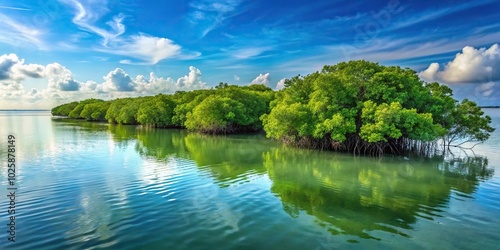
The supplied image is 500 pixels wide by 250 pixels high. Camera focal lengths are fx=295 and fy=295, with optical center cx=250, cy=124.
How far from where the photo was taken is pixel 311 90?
2923 centimetres

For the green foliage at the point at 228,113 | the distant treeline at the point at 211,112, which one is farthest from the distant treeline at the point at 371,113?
the distant treeline at the point at 211,112

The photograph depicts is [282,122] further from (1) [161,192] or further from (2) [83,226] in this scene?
(2) [83,226]

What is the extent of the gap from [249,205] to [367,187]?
19.6 ft

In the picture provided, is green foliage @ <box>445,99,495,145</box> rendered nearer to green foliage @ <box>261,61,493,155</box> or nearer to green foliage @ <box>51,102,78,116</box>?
green foliage @ <box>261,61,493,155</box>

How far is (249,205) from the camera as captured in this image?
33.5 feet

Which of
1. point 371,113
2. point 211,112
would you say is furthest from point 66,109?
point 371,113

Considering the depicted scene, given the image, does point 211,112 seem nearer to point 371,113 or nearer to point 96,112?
point 371,113

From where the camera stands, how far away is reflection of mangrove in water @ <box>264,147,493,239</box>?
9.12m

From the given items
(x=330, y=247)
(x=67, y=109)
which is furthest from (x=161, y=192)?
(x=67, y=109)

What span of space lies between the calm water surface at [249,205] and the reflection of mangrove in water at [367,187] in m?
0.06

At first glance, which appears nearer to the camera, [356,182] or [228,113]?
[356,182]

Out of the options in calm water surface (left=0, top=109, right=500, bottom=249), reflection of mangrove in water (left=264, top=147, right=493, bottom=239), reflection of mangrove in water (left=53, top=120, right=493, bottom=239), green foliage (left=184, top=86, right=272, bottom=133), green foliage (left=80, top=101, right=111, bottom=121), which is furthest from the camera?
green foliage (left=80, top=101, right=111, bottom=121)

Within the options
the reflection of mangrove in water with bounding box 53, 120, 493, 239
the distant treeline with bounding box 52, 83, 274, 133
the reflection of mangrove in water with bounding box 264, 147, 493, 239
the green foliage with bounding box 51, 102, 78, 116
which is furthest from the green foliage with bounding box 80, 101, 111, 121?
the reflection of mangrove in water with bounding box 264, 147, 493, 239

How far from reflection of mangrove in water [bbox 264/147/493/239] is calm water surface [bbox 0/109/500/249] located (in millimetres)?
58
